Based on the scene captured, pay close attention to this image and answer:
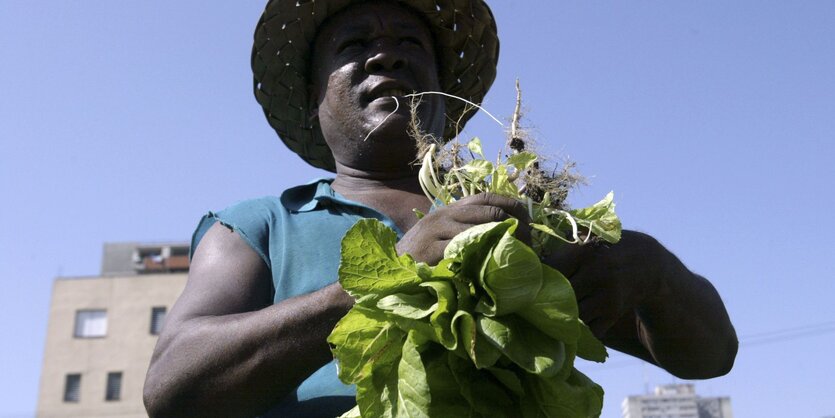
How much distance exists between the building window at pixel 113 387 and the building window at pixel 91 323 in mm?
1983

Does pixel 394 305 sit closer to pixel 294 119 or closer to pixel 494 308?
pixel 494 308

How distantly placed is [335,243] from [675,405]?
70066mm

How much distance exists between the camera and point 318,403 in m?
2.32

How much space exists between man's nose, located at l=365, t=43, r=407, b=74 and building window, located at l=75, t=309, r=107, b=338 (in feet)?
135

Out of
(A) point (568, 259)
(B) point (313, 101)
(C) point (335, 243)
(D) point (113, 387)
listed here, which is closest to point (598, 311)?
(A) point (568, 259)

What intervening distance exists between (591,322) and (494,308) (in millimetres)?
575

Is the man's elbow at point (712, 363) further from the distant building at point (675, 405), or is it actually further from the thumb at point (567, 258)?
the distant building at point (675, 405)

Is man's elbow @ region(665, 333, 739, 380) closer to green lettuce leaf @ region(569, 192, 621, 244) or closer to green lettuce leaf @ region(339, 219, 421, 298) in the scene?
green lettuce leaf @ region(569, 192, 621, 244)

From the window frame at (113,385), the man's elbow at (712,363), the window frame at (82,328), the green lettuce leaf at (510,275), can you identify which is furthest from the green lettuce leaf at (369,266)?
the window frame at (82,328)

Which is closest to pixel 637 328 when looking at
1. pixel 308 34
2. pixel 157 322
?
pixel 308 34

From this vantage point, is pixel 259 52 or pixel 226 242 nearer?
pixel 226 242

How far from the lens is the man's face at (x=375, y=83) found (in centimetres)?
295

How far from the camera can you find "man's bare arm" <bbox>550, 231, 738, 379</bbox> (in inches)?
84.7

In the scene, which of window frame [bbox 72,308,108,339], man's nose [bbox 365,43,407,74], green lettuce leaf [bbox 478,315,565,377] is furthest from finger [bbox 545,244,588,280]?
window frame [bbox 72,308,108,339]
